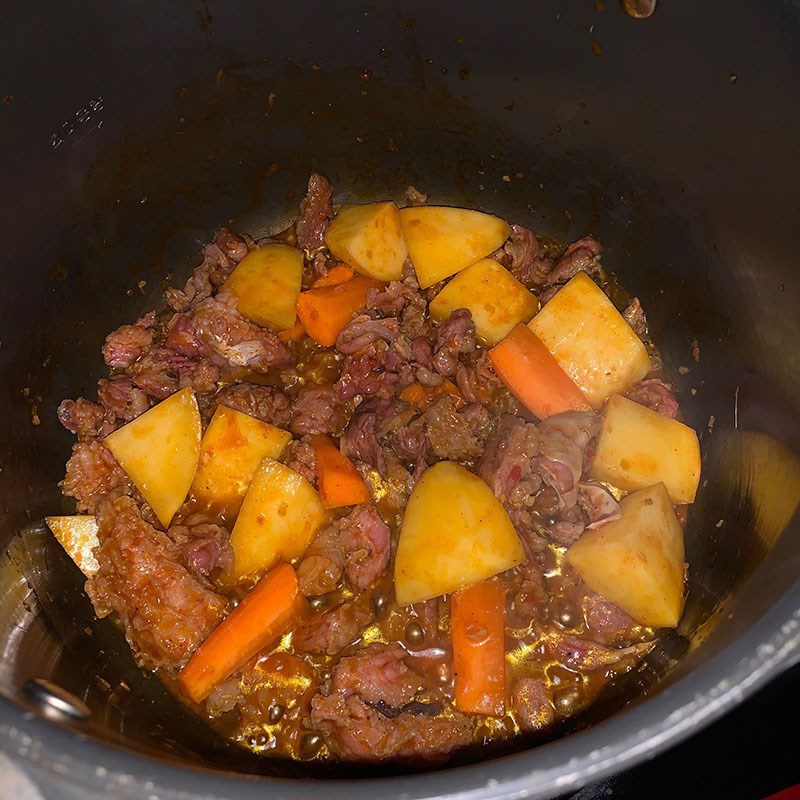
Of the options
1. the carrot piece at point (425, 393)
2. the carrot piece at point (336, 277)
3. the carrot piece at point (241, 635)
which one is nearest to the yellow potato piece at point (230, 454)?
the carrot piece at point (241, 635)

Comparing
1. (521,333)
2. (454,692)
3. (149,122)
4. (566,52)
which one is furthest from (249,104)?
(454,692)

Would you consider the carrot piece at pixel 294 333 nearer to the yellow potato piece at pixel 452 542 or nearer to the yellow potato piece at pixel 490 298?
the yellow potato piece at pixel 490 298

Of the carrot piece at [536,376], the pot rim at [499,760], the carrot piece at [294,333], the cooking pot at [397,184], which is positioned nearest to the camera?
the pot rim at [499,760]

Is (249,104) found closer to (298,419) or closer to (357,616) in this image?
(298,419)

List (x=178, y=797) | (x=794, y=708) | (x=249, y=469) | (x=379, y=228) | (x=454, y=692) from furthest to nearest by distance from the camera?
(x=379, y=228)
(x=249, y=469)
(x=454, y=692)
(x=794, y=708)
(x=178, y=797)

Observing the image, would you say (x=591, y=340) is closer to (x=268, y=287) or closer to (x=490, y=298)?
(x=490, y=298)

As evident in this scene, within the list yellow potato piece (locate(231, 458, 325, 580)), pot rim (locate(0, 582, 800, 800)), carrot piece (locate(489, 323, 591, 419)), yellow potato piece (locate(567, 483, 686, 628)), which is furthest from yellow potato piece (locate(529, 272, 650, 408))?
pot rim (locate(0, 582, 800, 800))

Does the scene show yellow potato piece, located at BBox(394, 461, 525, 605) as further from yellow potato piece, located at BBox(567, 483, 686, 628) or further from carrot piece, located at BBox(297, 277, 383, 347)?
carrot piece, located at BBox(297, 277, 383, 347)
